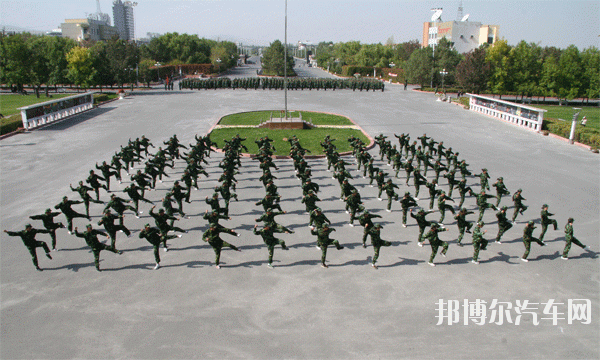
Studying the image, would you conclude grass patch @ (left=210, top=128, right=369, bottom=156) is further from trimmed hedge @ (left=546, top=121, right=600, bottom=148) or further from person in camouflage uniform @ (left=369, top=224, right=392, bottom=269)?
trimmed hedge @ (left=546, top=121, right=600, bottom=148)

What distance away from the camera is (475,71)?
49.0 metres

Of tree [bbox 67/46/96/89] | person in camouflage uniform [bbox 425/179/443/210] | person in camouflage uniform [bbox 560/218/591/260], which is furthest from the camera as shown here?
tree [bbox 67/46/96/89]

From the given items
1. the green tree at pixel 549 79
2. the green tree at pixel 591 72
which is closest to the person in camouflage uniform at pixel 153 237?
the green tree at pixel 549 79

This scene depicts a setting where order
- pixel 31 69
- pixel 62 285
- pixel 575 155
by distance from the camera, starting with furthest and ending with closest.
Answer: pixel 31 69 → pixel 575 155 → pixel 62 285

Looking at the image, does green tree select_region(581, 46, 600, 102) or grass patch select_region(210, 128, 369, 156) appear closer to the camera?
grass patch select_region(210, 128, 369, 156)

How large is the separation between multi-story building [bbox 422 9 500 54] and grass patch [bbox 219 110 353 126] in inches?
2925

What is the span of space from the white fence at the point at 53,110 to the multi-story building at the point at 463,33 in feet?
272

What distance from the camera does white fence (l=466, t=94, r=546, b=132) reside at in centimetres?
2892

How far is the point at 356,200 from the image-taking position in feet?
40.9

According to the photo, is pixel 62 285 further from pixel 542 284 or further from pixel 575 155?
pixel 575 155

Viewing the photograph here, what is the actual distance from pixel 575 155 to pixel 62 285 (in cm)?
2449

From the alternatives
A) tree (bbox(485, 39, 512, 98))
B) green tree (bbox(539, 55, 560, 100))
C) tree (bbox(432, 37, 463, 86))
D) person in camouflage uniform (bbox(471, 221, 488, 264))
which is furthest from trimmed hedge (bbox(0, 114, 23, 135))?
green tree (bbox(539, 55, 560, 100))

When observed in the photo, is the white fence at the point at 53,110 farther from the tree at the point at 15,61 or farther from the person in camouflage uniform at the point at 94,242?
the person in camouflage uniform at the point at 94,242

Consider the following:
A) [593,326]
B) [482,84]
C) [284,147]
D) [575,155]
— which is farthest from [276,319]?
[482,84]
